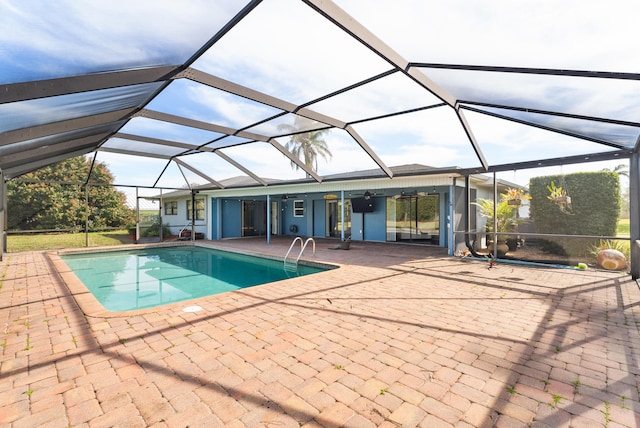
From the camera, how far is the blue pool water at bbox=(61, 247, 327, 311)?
679 centimetres

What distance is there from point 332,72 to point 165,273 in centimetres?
731

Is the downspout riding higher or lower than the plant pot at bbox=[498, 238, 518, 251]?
higher

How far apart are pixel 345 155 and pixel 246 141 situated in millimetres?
3701

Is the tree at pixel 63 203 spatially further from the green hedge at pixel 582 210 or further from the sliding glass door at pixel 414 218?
the green hedge at pixel 582 210

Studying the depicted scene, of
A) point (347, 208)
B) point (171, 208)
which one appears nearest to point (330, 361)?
point (347, 208)

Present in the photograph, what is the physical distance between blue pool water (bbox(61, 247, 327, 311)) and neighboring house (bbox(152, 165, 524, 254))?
3.31 meters

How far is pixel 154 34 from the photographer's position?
3.03 m

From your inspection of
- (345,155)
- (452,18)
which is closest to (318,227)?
(345,155)

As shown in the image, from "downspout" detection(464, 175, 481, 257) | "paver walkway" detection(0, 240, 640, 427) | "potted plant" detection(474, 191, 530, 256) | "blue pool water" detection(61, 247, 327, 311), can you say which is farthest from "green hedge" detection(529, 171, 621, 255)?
"blue pool water" detection(61, 247, 327, 311)

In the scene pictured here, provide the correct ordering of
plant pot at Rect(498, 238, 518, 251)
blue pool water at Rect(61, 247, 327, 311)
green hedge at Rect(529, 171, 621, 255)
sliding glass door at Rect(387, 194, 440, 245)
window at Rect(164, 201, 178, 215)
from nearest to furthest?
blue pool water at Rect(61, 247, 327, 311)
green hedge at Rect(529, 171, 621, 255)
plant pot at Rect(498, 238, 518, 251)
sliding glass door at Rect(387, 194, 440, 245)
window at Rect(164, 201, 178, 215)

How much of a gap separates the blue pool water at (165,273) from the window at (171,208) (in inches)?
257

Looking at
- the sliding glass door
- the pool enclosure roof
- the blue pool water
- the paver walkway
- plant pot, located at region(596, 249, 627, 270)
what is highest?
the pool enclosure roof

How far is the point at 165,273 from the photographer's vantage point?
8961mm

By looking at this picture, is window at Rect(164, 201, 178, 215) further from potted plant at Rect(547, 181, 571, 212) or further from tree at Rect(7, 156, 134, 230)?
potted plant at Rect(547, 181, 571, 212)
